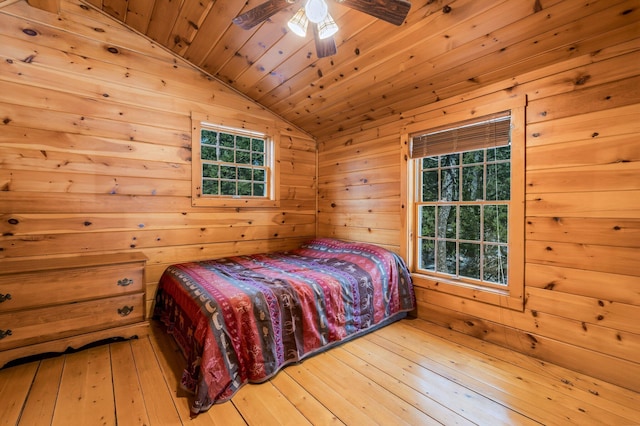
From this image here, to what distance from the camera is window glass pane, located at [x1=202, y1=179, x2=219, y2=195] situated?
3453mm

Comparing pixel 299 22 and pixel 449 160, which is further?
pixel 449 160

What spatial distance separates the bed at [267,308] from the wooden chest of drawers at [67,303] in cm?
32

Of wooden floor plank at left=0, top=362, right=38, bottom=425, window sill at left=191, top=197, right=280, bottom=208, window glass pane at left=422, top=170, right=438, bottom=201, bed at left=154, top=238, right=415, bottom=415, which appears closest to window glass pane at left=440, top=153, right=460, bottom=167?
window glass pane at left=422, top=170, right=438, bottom=201

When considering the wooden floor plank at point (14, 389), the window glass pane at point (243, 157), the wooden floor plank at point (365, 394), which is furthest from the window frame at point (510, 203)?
the wooden floor plank at point (14, 389)

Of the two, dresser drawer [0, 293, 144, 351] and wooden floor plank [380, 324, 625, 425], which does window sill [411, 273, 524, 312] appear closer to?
wooden floor plank [380, 324, 625, 425]

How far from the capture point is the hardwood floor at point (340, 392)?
1512mm

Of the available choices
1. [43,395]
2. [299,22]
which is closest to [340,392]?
[43,395]

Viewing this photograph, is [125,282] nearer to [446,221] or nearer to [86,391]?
[86,391]

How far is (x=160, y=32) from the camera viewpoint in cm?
278

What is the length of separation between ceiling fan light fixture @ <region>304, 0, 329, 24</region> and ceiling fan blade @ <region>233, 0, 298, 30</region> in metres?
0.14

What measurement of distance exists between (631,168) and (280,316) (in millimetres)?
2414

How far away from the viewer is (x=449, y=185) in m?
2.85

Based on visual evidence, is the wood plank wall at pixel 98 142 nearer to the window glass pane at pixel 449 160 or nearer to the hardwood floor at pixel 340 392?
the hardwood floor at pixel 340 392

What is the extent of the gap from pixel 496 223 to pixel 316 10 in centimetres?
223
